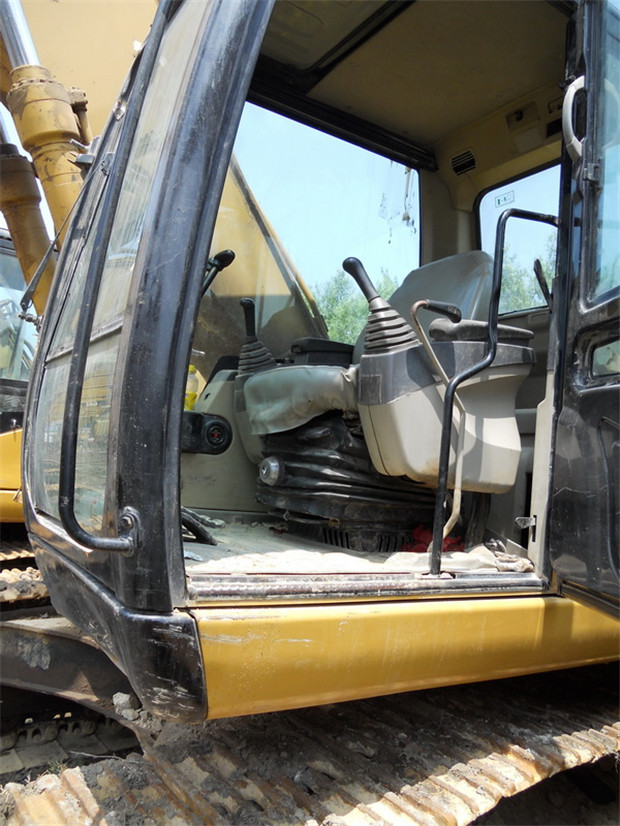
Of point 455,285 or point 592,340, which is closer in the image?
point 592,340

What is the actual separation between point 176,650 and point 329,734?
2.56 feet

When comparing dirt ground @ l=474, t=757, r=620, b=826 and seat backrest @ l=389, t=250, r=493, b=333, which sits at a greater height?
seat backrest @ l=389, t=250, r=493, b=333

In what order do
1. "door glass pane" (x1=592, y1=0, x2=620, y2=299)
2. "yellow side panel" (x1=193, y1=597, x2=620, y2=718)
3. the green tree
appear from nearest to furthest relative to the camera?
"yellow side panel" (x1=193, y1=597, x2=620, y2=718) < "door glass pane" (x1=592, y1=0, x2=620, y2=299) < the green tree

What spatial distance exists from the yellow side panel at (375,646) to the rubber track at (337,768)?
0.23 metres

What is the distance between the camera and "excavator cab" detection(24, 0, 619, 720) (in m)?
1.28

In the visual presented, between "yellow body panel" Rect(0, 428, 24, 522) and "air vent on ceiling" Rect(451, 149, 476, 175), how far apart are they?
2333 millimetres

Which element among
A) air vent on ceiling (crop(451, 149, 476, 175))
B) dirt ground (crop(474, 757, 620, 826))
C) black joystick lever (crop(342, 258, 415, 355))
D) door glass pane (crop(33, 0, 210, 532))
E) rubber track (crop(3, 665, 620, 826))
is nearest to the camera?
door glass pane (crop(33, 0, 210, 532))

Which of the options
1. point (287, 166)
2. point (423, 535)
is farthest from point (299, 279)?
point (423, 535)

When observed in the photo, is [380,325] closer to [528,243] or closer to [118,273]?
[118,273]

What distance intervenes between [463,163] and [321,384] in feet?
5.83

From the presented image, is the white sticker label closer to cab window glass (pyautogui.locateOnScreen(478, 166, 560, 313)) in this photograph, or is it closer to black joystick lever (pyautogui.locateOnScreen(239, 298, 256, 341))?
cab window glass (pyautogui.locateOnScreen(478, 166, 560, 313))

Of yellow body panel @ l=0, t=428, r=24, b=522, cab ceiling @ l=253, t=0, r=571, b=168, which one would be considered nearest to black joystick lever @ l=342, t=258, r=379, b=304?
cab ceiling @ l=253, t=0, r=571, b=168

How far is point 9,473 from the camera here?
2.84m

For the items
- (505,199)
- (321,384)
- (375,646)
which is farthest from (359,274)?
(505,199)
